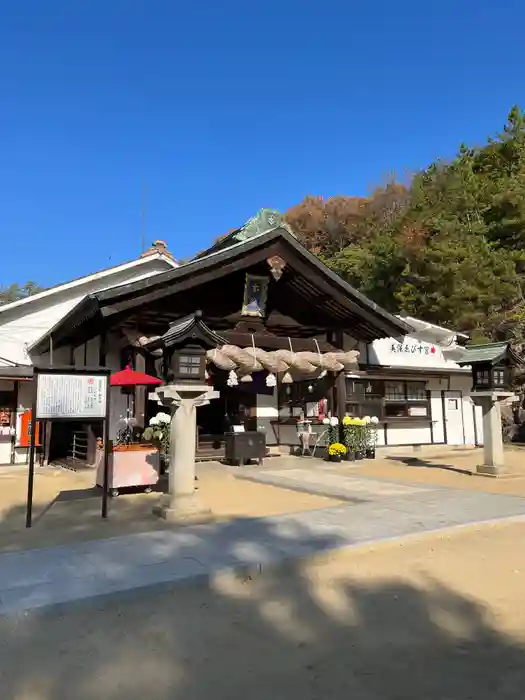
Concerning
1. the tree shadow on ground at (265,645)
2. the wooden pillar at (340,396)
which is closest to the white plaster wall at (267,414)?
the wooden pillar at (340,396)

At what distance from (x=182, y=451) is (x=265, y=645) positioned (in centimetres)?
413

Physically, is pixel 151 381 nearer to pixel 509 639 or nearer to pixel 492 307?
pixel 509 639

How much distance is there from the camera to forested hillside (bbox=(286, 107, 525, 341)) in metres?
24.7

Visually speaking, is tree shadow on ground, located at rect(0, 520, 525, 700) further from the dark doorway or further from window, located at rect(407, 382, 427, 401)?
window, located at rect(407, 382, 427, 401)

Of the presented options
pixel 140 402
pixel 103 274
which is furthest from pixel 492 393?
pixel 103 274

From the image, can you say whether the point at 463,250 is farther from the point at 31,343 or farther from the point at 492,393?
the point at 31,343

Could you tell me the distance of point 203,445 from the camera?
15438 millimetres

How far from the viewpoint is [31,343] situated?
15828mm

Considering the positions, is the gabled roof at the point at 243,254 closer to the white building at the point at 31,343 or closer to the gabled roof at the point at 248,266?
the gabled roof at the point at 248,266

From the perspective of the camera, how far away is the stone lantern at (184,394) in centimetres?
744

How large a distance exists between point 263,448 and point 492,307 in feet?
57.2

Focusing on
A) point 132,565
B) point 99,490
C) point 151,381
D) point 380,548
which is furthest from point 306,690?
point 151,381

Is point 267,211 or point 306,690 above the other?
point 267,211

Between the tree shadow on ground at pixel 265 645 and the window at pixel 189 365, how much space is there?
3336 millimetres
